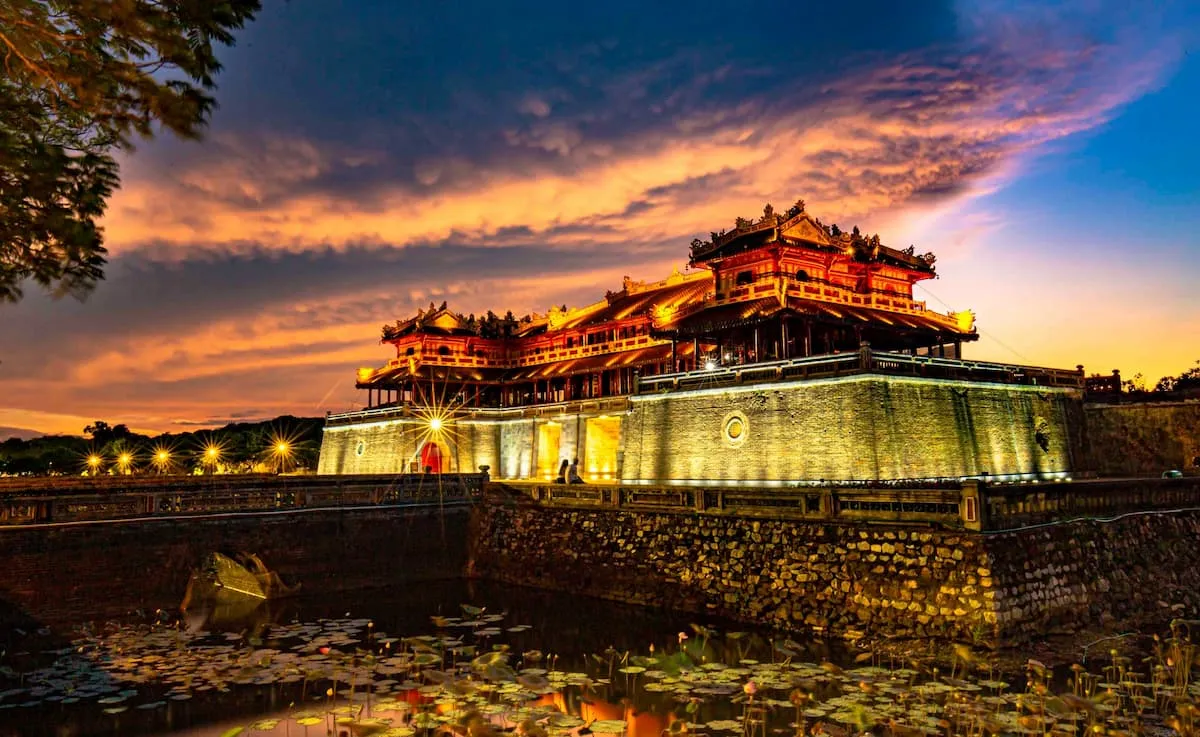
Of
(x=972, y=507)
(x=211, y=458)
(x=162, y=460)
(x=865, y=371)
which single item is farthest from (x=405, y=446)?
(x=972, y=507)

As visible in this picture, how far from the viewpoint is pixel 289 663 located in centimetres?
1636

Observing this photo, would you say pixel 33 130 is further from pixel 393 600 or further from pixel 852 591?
pixel 393 600

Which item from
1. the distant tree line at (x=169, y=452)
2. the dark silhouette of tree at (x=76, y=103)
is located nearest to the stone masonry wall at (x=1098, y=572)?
the dark silhouette of tree at (x=76, y=103)

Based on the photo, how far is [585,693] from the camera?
48.8 ft

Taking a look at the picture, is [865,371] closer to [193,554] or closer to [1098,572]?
[1098,572]

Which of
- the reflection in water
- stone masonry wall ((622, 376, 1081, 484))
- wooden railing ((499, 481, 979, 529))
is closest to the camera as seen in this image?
the reflection in water

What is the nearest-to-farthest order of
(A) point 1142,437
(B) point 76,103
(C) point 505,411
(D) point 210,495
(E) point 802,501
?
(B) point 76,103 < (E) point 802,501 < (D) point 210,495 < (A) point 1142,437 < (C) point 505,411

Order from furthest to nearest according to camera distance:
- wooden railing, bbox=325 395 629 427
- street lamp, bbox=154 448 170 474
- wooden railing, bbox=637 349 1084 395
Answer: street lamp, bbox=154 448 170 474
wooden railing, bbox=325 395 629 427
wooden railing, bbox=637 349 1084 395

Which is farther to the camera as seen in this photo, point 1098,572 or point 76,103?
point 1098,572

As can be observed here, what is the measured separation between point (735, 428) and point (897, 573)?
11.4 meters

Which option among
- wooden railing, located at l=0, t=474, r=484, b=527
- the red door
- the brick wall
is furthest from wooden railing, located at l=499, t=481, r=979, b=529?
the red door

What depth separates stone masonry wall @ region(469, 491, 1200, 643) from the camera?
16.3m

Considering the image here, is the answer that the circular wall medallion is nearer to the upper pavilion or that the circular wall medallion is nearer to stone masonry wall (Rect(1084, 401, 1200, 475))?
the upper pavilion

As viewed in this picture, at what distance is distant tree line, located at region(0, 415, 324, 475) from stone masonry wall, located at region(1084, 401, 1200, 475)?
48.8 metres
